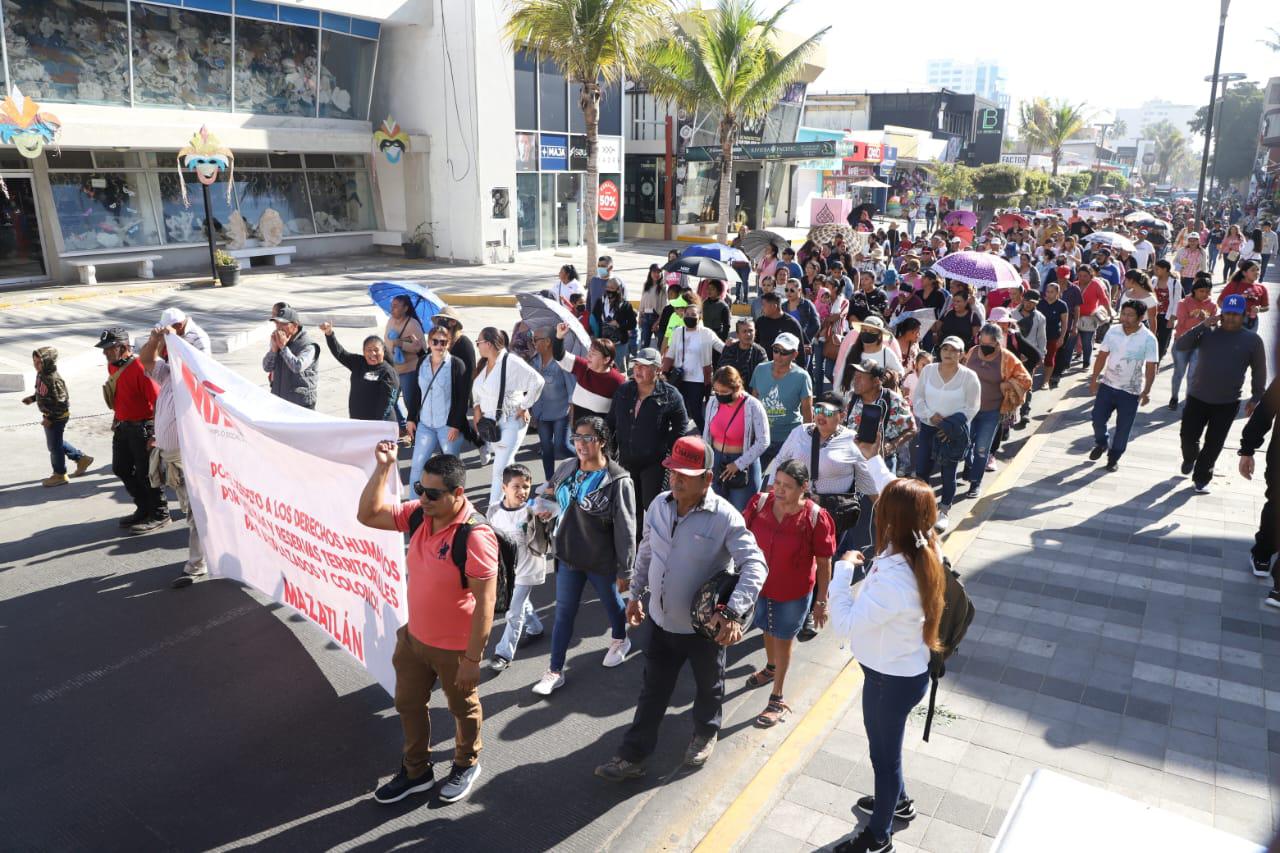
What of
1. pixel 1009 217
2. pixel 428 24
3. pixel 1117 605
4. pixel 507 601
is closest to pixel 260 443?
pixel 507 601

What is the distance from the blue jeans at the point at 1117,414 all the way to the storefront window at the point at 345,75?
23.6 metres

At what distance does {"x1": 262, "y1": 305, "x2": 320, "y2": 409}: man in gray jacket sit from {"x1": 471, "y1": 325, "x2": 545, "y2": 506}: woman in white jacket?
1.77 m

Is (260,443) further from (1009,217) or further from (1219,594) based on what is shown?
(1009,217)

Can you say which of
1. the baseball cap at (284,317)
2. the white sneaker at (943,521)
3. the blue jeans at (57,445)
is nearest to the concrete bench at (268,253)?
the blue jeans at (57,445)

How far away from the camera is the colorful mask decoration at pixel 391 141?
2614 cm

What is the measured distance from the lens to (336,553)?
5191 mm

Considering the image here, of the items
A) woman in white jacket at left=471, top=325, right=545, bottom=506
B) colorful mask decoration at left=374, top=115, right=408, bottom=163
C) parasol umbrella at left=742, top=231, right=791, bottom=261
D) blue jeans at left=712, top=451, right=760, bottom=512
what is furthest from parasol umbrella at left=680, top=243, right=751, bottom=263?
colorful mask decoration at left=374, top=115, right=408, bottom=163

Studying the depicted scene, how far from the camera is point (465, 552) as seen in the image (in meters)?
4.25

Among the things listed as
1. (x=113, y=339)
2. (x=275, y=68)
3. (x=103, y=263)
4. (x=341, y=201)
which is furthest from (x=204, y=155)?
(x=113, y=339)

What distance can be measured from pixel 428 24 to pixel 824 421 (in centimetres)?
2449

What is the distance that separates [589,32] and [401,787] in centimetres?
1661

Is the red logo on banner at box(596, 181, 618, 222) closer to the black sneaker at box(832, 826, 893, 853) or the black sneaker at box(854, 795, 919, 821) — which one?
the black sneaker at box(854, 795, 919, 821)

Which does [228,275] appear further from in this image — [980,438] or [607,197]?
[980,438]

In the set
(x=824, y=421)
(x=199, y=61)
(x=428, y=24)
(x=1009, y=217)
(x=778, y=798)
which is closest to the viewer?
(x=778, y=798)
